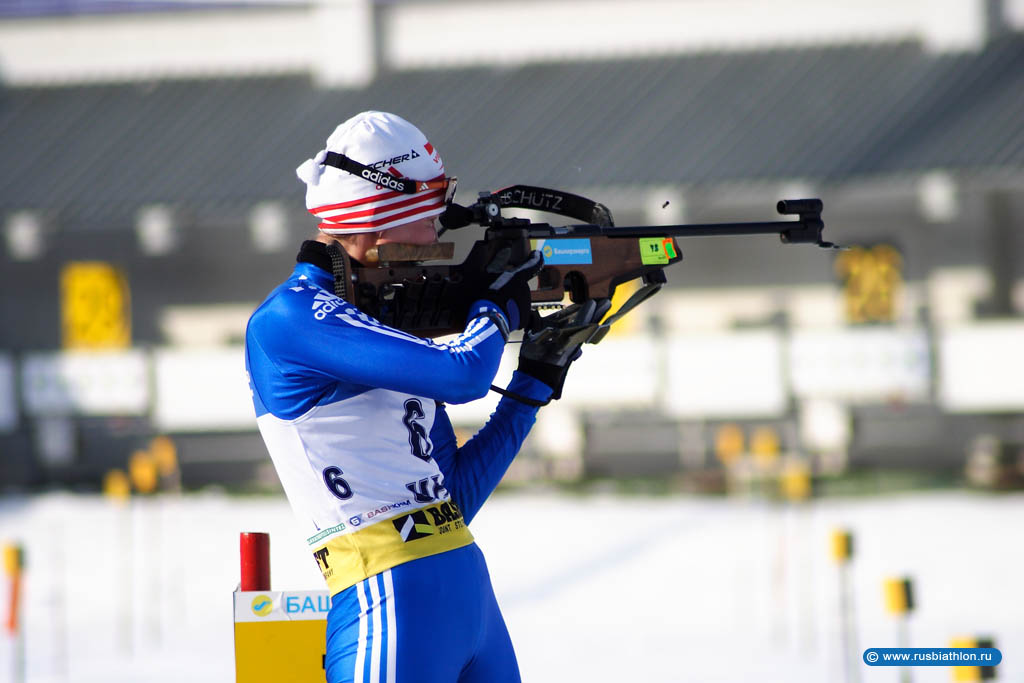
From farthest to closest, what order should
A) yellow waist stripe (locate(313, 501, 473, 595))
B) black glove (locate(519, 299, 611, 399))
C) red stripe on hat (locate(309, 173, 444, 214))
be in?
1. black glove (locate(519, 299, 611, 399))
2. red stripe on hat (locate(309, 173, 444, 214))
3. yellow waist stripe (locate(313, 501, 473, 595))

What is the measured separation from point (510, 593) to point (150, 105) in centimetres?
883

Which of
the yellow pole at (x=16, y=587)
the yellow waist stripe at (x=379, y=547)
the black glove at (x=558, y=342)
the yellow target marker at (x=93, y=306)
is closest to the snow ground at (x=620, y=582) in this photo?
the yellow pole at (x=16, y=587)

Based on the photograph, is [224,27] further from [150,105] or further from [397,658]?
[397,658]

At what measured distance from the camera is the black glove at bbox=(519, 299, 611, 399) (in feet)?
8.93

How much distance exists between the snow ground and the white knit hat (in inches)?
159

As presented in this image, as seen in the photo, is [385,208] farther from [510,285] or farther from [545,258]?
[545,258]

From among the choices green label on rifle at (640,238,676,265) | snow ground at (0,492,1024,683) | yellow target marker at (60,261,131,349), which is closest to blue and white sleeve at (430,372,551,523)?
green label on rifle at (640,238,676,265)

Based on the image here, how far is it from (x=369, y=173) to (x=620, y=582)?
654cm

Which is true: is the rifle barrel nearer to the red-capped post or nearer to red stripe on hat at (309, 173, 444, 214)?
red stripe on hat at (309, 173, 444, 214)

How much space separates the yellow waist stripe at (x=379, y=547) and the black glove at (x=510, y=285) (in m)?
0.45

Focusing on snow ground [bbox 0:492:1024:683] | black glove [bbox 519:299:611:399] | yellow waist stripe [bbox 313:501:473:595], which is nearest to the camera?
yellow waist stripe [bbox 313:501:473:595]

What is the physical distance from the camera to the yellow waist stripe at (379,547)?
2400mm

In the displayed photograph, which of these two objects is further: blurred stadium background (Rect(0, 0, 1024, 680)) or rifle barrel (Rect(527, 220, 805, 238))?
blurred stadium background (Rect(0, 0, 1024, 680))

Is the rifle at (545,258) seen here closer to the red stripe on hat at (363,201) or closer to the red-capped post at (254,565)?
the red stripe on hat at (363,201)
